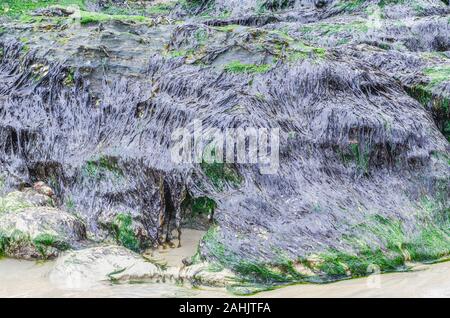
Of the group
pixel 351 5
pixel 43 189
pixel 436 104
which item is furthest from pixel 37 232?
pixel 351 5

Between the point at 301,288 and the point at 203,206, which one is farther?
the point at 203,206

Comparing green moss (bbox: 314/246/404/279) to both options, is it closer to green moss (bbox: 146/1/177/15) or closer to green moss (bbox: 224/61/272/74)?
green moss (bbox: 224/61/272/74)

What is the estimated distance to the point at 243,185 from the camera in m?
4.52

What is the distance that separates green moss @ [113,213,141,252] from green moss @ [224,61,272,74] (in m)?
1.51

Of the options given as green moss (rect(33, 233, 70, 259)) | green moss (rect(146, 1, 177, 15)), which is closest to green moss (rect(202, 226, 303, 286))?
green moss (rect(33, 233, 70, 259))

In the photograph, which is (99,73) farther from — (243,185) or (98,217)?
(243,185)

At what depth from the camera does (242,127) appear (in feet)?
15.5

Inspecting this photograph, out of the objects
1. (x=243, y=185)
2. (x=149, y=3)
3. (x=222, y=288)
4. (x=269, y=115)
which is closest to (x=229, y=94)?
(x=269, y=115)

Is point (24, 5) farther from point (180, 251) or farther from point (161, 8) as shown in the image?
point (180, 251)

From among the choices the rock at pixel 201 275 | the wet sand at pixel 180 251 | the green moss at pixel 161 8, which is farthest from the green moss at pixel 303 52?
the green moss at pixel 161 8

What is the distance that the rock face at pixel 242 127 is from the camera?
425cm

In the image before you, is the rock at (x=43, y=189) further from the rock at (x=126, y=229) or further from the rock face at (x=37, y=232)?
the rock at (x=126, y=229)

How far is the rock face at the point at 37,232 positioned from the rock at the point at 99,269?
0.30m

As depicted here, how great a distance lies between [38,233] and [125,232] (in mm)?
646
